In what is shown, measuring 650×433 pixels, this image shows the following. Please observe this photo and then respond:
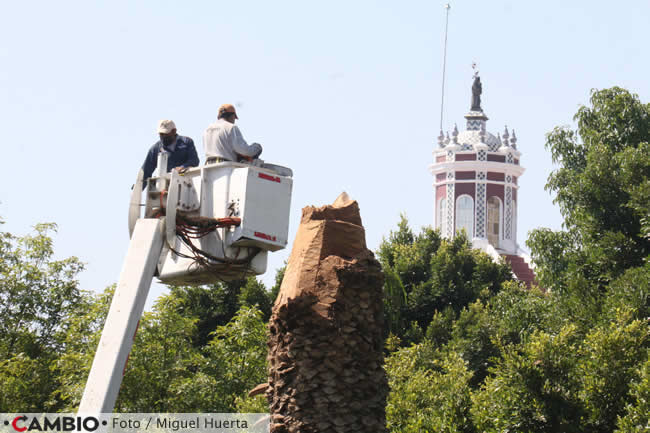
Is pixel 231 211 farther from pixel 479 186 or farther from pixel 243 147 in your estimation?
pixel 479 186

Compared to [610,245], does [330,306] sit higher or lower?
lower

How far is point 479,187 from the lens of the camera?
1988 inches

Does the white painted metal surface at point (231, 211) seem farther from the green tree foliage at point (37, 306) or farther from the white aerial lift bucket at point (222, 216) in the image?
the green tree foliage at point (37, 306)

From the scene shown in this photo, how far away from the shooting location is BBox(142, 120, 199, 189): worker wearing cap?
1111 centimetres

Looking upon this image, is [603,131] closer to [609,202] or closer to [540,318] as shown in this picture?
[609,202]

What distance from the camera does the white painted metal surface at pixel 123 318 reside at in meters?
9.91

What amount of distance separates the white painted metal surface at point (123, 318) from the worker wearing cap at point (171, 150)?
2.77ft

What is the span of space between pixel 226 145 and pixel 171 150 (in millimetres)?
842

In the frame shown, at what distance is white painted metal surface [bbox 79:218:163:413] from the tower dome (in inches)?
1579

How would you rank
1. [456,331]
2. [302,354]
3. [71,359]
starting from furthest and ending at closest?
[456,331]
[71,359]
[302,354]

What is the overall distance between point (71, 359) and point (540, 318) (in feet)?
33.7

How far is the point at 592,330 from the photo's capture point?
19.1 m

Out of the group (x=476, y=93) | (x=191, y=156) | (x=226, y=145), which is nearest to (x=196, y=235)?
(x=226, y=145)

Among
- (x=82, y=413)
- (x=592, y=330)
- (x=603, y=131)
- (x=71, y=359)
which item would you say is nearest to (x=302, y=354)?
(x=82, y=413)
